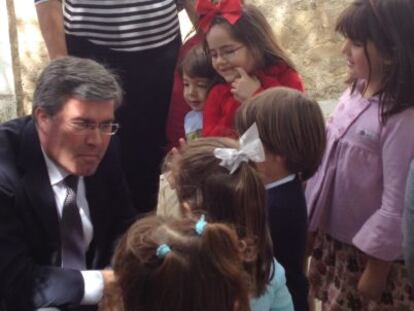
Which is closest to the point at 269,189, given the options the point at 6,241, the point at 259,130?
the point at 259,130

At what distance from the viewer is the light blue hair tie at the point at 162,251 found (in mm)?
1769

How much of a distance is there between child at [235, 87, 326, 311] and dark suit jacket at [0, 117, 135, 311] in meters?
0.59

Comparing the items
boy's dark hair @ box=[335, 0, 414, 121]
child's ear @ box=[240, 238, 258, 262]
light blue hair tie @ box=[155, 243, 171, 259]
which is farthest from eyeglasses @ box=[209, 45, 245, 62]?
light blue hair tie @ box=[155, 243, 171, 259]

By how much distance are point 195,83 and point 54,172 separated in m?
0.89

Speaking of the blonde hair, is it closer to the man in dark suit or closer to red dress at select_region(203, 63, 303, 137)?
the man in dark suit

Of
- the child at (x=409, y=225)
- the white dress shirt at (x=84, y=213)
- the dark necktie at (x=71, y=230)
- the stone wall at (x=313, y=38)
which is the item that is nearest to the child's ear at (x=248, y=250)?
the child at (x=409, y=225)

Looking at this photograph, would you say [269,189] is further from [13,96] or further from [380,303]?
[13,96]

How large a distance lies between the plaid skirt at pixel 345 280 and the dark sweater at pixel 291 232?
0.31 m

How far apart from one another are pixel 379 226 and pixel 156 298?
3.63 feet

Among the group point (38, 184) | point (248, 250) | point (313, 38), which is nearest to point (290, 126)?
point (248, 250)

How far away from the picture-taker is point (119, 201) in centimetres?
280

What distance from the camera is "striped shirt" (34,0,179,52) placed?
3049 millimetres

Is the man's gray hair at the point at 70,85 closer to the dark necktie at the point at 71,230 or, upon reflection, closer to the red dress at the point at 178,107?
the dark necktie at the point at 71,230

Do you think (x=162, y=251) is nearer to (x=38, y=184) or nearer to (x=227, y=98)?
(x=38, y=184)
